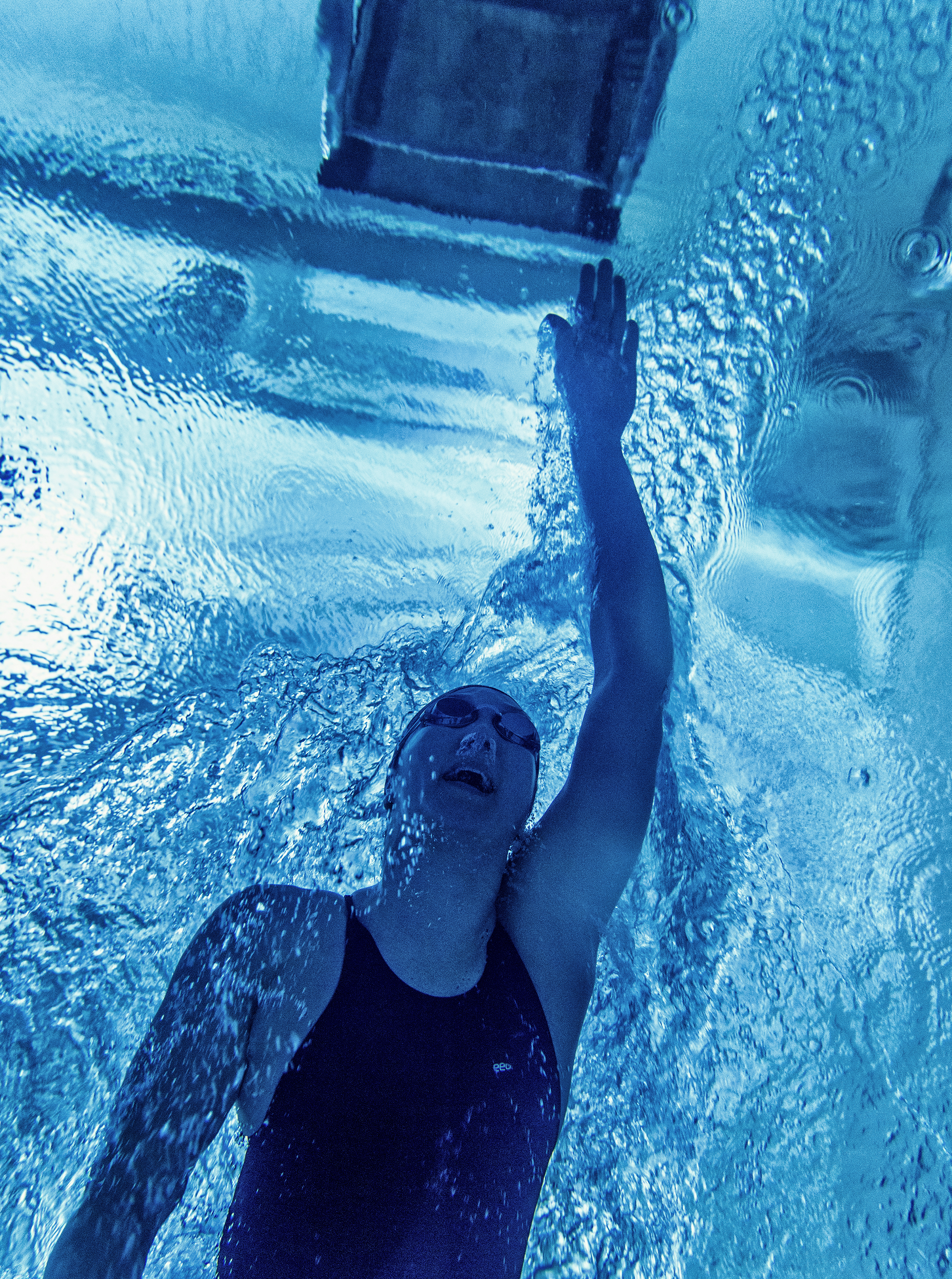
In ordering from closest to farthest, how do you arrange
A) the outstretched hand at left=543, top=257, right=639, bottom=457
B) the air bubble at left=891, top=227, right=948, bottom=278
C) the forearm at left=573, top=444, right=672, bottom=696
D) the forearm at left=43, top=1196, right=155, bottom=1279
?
the forearm at left=43, top=1196, right=155, bottom=1279
the forearm at left=573, top=444, right=672, bottom=696
the outstretched hand at left=543, top=257, right=639, bottom=457
the air bubble at left=891, top=227, right=948, bottom=278

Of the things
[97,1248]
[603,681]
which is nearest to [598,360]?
[603,681]

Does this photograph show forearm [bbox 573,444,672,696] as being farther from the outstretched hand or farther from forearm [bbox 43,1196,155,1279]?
forearm [bbox 43,1196,155,1279]

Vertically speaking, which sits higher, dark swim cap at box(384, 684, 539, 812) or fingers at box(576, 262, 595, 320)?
fingers at box(576, 262, 595, 320)

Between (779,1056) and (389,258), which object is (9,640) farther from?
(779,1056)

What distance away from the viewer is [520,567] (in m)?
1.83

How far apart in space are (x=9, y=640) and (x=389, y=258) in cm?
140

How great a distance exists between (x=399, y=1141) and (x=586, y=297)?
5.49 ft

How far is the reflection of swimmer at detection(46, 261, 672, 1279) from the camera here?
918 mm

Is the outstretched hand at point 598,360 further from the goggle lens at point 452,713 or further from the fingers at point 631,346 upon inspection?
the goggle lens at point 452,713

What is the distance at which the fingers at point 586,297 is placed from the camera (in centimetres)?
155

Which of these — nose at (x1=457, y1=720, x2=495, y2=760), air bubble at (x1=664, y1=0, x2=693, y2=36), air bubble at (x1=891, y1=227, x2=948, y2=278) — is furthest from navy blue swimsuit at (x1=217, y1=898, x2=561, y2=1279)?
air bubble at (x1=664, y1=0, x2=693, y2=36)

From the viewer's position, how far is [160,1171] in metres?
0.95

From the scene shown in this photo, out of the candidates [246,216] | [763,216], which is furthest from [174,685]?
[763,216]

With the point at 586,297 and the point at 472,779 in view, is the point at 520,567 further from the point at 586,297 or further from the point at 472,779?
the point at 472,779
